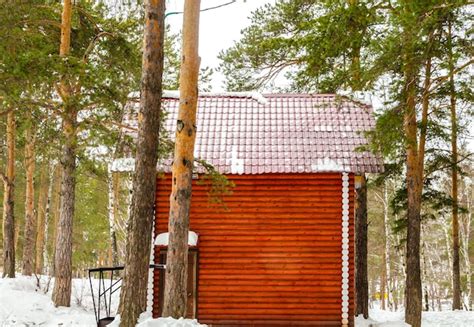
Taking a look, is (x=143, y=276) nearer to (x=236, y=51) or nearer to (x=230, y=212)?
(x=230, y=212)

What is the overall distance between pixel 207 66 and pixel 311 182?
11161 mm

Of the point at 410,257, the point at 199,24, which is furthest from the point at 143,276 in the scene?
the point at 410,257

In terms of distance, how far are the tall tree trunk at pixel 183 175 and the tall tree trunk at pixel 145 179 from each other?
14.4 inches

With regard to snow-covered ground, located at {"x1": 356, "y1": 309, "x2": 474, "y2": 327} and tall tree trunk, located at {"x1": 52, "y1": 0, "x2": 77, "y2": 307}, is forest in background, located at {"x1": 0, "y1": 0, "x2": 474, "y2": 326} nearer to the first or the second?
tall tree trunk, located at {"x1": 52, "y1": 0, "x2": 77, "y2": 307}

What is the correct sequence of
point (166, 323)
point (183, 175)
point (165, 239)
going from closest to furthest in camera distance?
point (166, 323), point (183, 175), point (165, 239)

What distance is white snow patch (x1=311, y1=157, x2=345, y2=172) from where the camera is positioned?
40.2 feet

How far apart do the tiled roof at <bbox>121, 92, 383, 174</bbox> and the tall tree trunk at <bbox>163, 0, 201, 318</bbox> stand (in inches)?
140

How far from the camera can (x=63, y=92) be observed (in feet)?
40.7

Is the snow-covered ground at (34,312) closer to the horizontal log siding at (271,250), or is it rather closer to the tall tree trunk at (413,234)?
the horizontal log siding at (271,250)

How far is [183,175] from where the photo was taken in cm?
846

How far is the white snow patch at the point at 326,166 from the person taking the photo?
1227 cm

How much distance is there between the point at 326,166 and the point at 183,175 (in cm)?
494

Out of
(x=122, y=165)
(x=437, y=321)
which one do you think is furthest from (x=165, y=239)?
(x=437, y=321)

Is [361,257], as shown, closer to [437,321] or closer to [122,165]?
[437,321]
